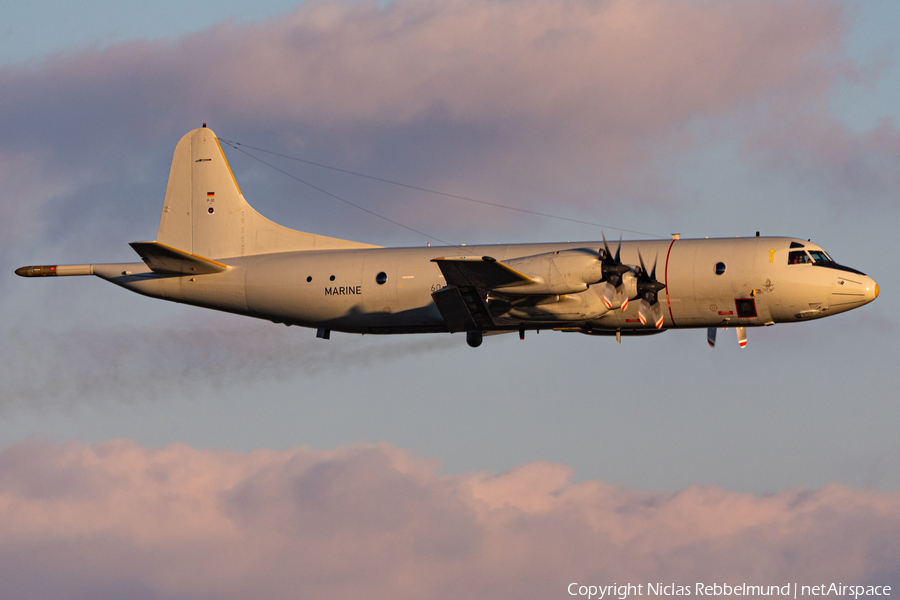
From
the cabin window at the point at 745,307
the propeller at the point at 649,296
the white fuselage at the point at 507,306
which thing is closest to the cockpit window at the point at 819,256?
the white fuselage at the point at 507,306

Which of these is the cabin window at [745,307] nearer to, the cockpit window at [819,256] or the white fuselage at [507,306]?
the white fuselage at [507,306]

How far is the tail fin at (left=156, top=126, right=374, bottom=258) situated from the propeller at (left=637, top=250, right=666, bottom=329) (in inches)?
352

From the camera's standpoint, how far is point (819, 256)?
31.4 meters

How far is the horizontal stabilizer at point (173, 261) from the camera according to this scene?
33.3m

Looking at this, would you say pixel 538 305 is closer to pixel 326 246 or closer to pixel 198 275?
pixel 326 246

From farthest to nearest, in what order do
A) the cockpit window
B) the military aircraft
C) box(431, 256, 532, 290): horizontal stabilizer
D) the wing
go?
the cockpit window, the military aircraft, the wing, box(431, 256, 532, 290): horizontal stabilizer

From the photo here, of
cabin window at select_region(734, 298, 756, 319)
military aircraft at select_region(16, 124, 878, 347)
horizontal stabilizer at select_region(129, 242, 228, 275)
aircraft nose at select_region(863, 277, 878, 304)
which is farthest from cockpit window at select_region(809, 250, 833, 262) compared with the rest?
horizontal stabilizer at select_region(129, 242, 228, 275)

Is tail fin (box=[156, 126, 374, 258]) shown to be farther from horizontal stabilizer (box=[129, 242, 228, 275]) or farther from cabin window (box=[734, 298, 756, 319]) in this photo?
cabin window (box=[734, 298, 756, 319])

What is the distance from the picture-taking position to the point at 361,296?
33.6m

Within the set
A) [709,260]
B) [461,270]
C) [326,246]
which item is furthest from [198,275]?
[709,260]

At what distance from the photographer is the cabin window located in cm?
3117

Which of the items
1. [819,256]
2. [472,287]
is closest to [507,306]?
[472,287]

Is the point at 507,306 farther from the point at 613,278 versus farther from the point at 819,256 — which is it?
the point at 819,256

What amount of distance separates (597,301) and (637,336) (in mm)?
2955
